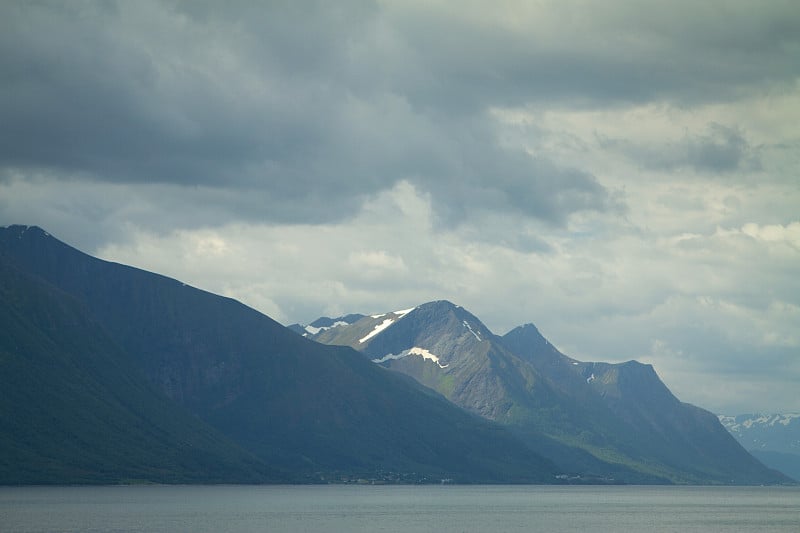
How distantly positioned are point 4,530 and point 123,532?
20853 mm

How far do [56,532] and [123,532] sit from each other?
1205 centimetres

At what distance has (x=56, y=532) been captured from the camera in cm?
19262

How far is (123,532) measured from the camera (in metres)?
198

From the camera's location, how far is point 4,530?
19438cm

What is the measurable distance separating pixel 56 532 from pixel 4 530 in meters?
10.1
